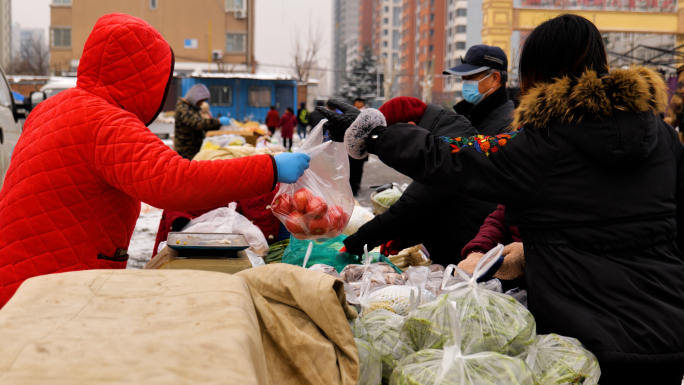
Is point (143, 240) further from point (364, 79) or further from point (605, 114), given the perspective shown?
point (364, 79)

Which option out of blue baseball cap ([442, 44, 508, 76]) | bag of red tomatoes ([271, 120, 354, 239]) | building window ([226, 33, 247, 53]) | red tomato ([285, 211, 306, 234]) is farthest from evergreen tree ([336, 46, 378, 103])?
red tomato ([285, 211, 306, 234])

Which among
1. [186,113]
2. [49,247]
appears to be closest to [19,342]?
[49,247]

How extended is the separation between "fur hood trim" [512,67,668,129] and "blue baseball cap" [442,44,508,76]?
250cm

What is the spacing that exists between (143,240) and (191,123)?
268cm

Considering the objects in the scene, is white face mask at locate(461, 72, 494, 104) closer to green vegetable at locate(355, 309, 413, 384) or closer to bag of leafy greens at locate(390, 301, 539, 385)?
green vegetable at locate(355, 309, 413, 384)

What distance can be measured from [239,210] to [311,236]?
134 cm

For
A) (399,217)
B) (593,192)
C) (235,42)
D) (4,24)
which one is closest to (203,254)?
(399,217)

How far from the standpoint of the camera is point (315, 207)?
115 inches

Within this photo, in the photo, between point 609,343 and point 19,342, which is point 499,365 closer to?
A: point 609,343

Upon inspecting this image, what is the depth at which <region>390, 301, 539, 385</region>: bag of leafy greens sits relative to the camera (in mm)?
1795

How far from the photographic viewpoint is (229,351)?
4.07 ft

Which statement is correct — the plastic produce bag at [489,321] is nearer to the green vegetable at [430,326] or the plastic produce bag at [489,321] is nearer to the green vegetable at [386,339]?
the green vegetable at [430,326]

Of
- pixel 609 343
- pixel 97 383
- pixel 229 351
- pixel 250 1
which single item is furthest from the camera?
pixel 250 1

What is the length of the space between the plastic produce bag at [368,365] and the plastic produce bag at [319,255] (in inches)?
58.1
